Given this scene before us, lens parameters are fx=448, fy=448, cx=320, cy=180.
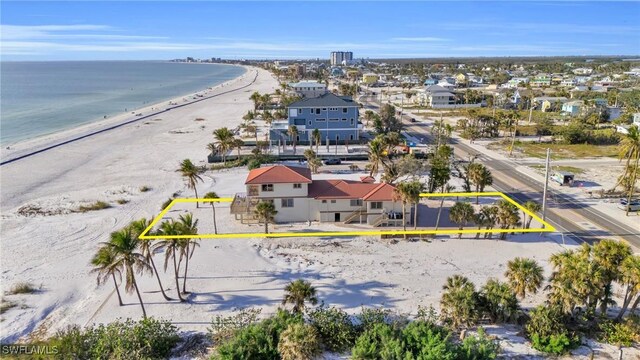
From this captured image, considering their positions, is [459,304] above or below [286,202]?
below

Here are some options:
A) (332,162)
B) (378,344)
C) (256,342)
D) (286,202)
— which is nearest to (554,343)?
(378,344)

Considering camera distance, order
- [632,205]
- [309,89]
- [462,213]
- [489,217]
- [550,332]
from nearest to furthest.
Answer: [550,332] → [462,213] → [489,217] → [632,205] → [309,89]

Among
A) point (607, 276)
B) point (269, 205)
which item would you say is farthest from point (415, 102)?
point (607, 276)

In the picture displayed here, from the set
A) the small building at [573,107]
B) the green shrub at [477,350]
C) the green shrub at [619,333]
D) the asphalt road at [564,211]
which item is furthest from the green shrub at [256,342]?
the small building at [573,107]

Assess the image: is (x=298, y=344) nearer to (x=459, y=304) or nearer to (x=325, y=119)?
(x=459, y=304)

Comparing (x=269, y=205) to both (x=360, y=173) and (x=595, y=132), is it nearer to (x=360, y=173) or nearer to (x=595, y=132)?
(x=360, y=173)

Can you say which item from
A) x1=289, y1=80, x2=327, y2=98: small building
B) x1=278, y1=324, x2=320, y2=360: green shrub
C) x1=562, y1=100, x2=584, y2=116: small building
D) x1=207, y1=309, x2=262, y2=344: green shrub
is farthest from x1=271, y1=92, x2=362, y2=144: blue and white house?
x1=562, y1=100, x2=584, y2=116: small building
